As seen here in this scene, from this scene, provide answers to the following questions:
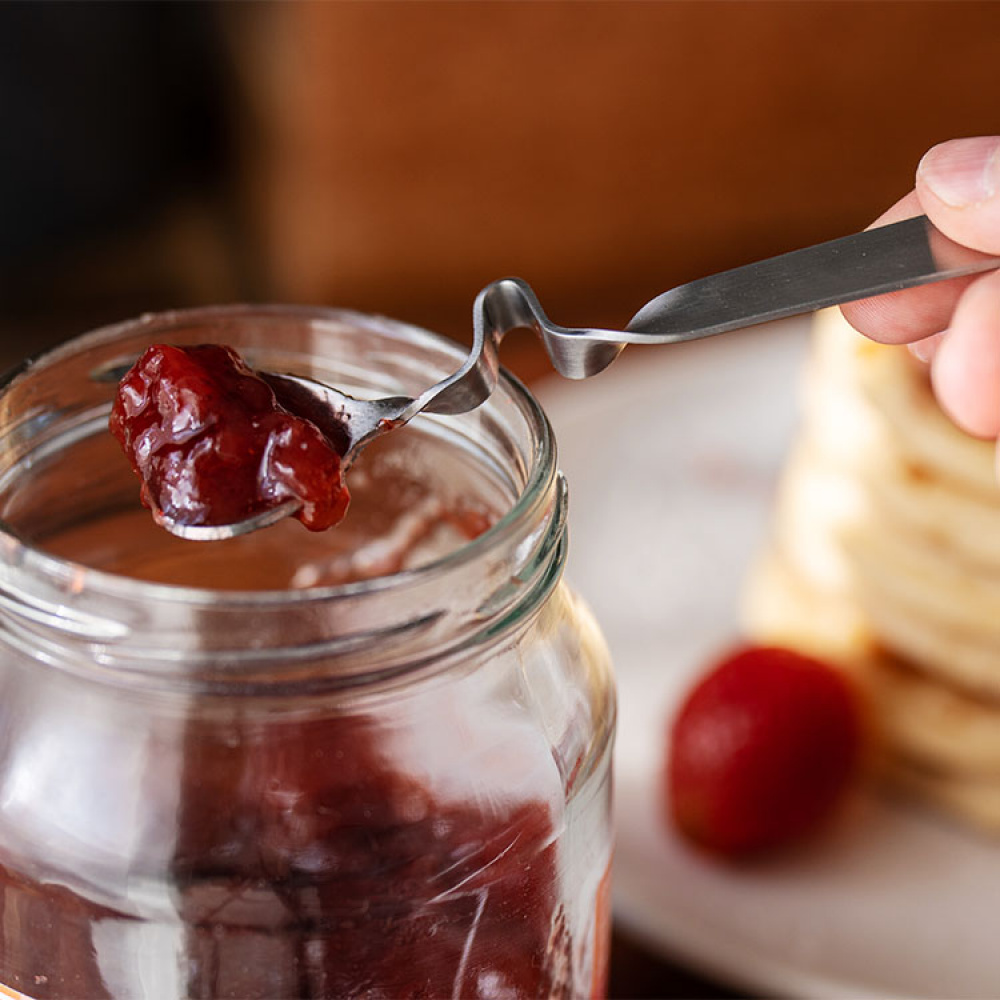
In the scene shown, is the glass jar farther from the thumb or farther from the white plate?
the white plate

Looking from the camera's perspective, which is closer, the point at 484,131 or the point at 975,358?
the point at 975,358

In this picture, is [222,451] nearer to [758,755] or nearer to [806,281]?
[806,281]

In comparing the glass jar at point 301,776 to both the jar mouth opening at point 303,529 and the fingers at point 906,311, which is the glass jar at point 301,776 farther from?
the fingers at point 906,311

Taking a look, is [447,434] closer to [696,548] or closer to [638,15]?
[696,548]

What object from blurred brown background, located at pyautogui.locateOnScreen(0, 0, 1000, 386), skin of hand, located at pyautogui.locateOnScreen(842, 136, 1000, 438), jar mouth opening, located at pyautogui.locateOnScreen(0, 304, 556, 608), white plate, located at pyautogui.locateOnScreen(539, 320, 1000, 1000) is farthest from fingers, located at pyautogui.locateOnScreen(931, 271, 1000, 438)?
blurred brown background, located at pyautogui.locateOnScreen(0, 0, 1000, 386)

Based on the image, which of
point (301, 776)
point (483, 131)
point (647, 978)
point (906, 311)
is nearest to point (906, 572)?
point (647, 978)
